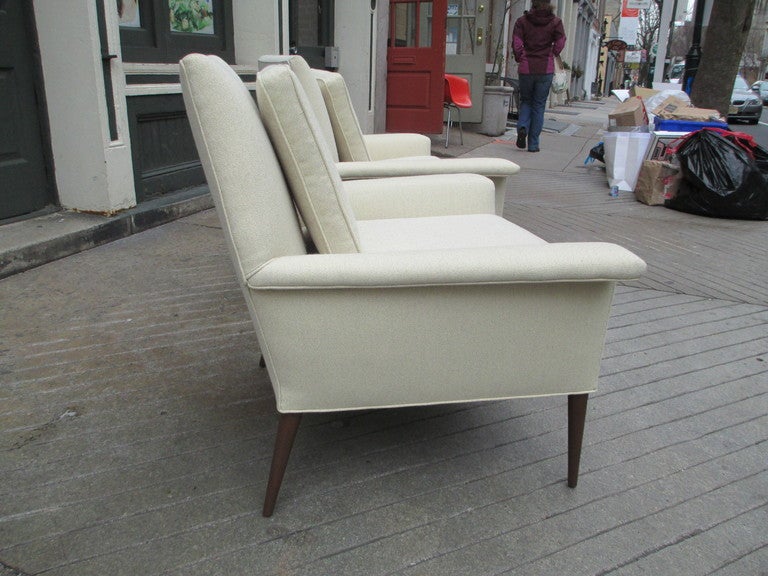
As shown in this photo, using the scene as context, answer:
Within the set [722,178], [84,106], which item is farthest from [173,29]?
[722,178]

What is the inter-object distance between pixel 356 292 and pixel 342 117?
2107 mm

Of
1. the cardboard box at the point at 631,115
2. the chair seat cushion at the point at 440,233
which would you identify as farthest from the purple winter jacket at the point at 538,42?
the chair seat cushion at the point at 440,233

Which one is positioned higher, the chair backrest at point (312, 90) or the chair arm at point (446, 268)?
the chair backrest at point (312, 90)

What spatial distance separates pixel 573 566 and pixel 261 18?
546cm

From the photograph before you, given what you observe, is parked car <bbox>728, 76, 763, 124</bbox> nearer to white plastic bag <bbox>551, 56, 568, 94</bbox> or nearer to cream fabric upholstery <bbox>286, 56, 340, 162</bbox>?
white plastic bag <bbox>551, 56, 568, 94</bbox>

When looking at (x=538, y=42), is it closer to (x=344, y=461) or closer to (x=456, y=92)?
(x=456, y=92)

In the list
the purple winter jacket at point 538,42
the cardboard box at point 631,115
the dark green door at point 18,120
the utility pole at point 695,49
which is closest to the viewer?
the dark green door at point 18,120

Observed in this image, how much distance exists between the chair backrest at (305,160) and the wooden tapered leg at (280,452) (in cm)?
46

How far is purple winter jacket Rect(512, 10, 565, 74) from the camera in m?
8.59

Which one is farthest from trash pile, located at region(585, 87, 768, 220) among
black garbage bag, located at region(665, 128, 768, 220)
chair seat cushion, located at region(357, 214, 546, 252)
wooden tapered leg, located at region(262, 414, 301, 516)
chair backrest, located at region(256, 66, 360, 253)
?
wooden tapered leg, located at region(262, 414, 301, 516)

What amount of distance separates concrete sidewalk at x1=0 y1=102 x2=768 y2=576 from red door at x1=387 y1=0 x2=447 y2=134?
582 cm

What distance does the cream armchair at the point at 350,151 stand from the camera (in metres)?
3.13

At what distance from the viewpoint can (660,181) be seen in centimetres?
583

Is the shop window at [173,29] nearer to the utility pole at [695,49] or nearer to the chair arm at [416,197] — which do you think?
the chair arm at [416,197]
